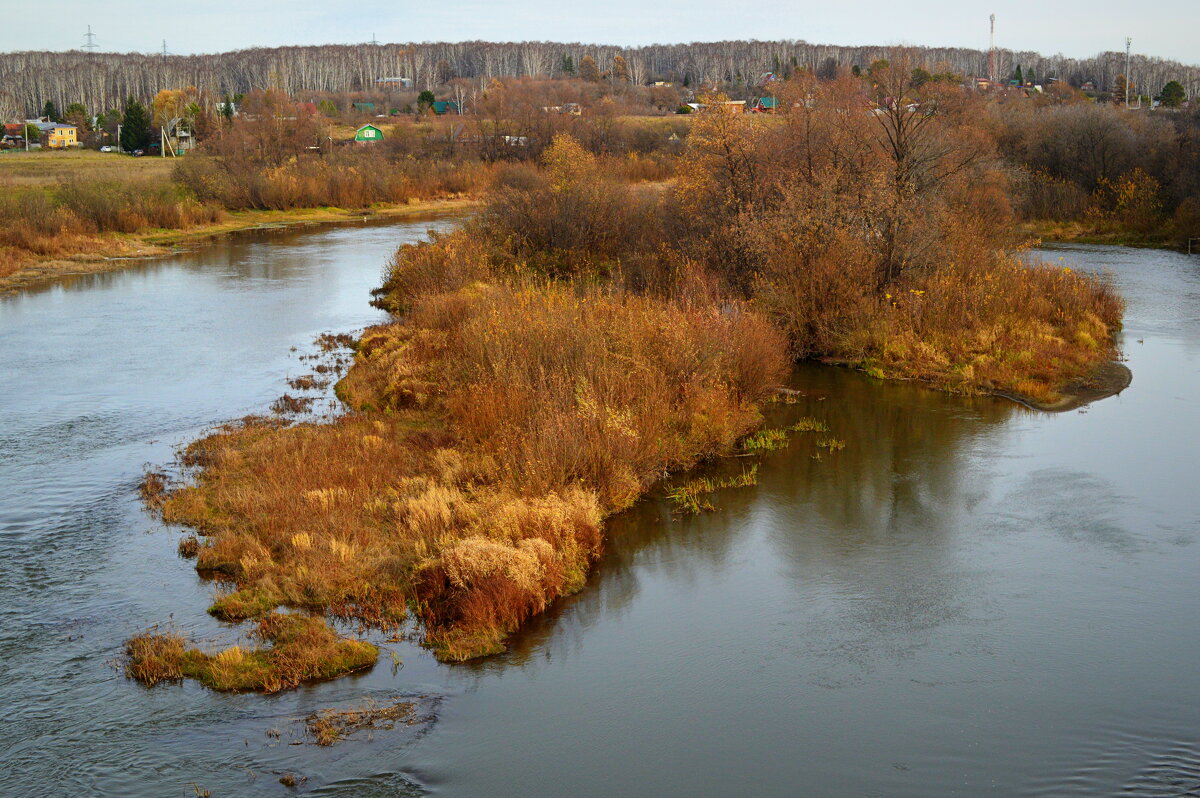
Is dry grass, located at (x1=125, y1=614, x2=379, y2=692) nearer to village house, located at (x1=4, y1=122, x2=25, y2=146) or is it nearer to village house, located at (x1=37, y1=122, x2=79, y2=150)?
village house, located at (x1=37, y1=122, x2=79, y2=150)

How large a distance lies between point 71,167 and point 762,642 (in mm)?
68779

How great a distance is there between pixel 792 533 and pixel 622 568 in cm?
246

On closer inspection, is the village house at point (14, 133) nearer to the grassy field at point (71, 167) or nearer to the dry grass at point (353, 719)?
the grassy field at point (71, 167)

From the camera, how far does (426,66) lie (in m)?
164

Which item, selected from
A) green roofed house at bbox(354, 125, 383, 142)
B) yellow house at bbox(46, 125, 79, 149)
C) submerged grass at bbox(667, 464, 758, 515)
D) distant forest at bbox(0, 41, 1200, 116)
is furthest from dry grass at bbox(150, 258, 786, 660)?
distant forest at bbox(0, 41, 1200, 116)

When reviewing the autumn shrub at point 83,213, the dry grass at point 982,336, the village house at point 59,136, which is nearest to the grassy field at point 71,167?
the autumn shrub at point 83,213

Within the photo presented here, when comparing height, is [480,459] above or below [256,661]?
above

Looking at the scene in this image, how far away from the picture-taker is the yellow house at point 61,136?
102 m

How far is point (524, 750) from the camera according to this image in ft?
29.1

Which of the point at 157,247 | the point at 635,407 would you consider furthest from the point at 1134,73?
the point at 635,407

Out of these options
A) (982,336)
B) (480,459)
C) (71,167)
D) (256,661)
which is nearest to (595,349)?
(480,459)

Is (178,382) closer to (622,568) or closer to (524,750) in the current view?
(622,568)

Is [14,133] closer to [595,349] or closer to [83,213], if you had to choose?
[83,213]

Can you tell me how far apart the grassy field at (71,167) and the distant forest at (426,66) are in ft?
167
